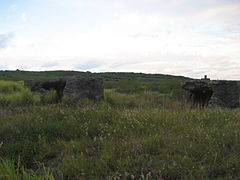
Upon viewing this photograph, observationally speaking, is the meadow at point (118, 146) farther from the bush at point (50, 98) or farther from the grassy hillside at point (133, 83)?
the grassy hillside at point (133, 83)

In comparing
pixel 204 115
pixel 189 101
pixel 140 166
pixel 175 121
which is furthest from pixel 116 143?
pixel 189 101

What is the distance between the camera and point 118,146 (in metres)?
5.00

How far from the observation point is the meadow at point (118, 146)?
164 inches

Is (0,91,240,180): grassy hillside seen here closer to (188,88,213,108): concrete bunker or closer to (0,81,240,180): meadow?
(0,81,240,180): meadow

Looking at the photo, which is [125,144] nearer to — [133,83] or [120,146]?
[120,146]

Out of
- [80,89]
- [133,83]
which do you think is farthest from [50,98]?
[133,83]

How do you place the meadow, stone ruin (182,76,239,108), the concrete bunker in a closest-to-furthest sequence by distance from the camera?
the meadow
stone ruin (182,76,239,108)
the concrete bunker

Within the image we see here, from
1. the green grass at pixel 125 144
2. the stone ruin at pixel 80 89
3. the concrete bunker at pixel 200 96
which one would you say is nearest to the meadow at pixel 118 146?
the green grass at pixel 125 144

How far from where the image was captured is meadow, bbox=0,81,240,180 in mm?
4172

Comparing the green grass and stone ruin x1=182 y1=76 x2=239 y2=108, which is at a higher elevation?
stone ruin x1=182 y1=76 x2=239 y2=108

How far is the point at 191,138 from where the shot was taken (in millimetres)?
5312

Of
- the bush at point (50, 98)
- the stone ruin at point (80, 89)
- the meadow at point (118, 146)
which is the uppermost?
the stone ruin at point (80, 89)

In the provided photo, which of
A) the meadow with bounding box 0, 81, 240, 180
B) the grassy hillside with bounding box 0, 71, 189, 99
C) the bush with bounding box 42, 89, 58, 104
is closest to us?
the meadow with bounding box 0, 81, 240, 180

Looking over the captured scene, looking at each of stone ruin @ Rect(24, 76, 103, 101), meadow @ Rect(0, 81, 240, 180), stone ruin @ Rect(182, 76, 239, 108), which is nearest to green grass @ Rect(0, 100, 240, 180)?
meadow @ Rect(0, 81, 240, 180)
